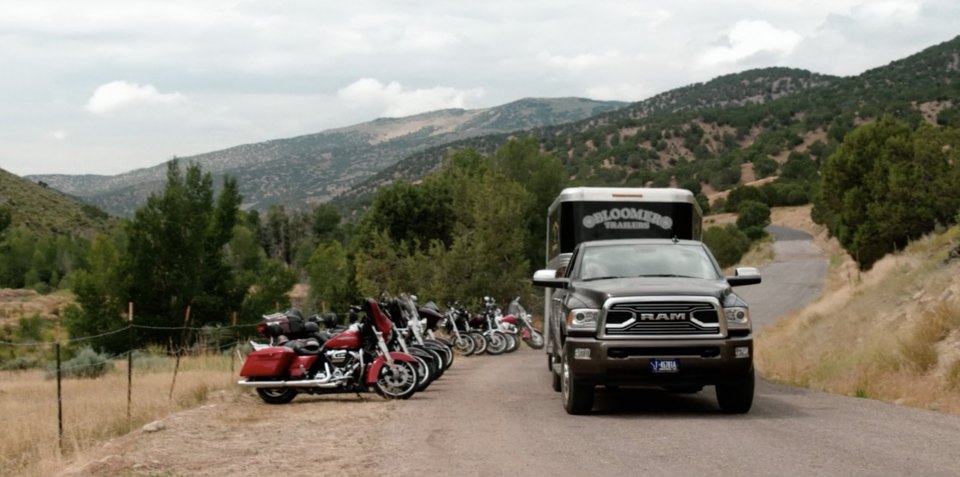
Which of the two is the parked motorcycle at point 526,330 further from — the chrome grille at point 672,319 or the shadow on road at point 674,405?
the chrome grille at point 672,319

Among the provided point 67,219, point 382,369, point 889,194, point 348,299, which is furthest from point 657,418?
point 67,219

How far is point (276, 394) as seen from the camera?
15469 millimetres

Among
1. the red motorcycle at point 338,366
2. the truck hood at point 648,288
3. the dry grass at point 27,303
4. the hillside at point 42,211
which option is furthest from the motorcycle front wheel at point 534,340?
the hillside at point 42,211

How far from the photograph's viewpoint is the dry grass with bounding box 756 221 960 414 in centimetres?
1494

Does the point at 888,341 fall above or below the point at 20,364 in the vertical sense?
above

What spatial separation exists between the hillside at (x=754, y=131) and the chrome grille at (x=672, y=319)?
98.9 meters

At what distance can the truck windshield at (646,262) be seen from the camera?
13.3 metres

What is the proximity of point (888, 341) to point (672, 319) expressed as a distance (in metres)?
7.80

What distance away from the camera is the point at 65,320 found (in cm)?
5731

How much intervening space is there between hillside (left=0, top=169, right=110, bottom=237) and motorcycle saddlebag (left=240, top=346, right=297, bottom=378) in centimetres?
10179

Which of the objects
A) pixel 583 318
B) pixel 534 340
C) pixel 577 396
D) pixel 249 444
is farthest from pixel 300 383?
pixel 534 340

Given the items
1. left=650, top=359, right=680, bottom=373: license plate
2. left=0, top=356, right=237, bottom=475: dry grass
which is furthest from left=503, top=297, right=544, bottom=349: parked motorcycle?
left=650, top=359, right=680, bottom=373: license plate

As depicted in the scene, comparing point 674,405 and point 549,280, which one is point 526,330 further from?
point 549,280

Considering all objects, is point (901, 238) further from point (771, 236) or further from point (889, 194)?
point (771, 236)
